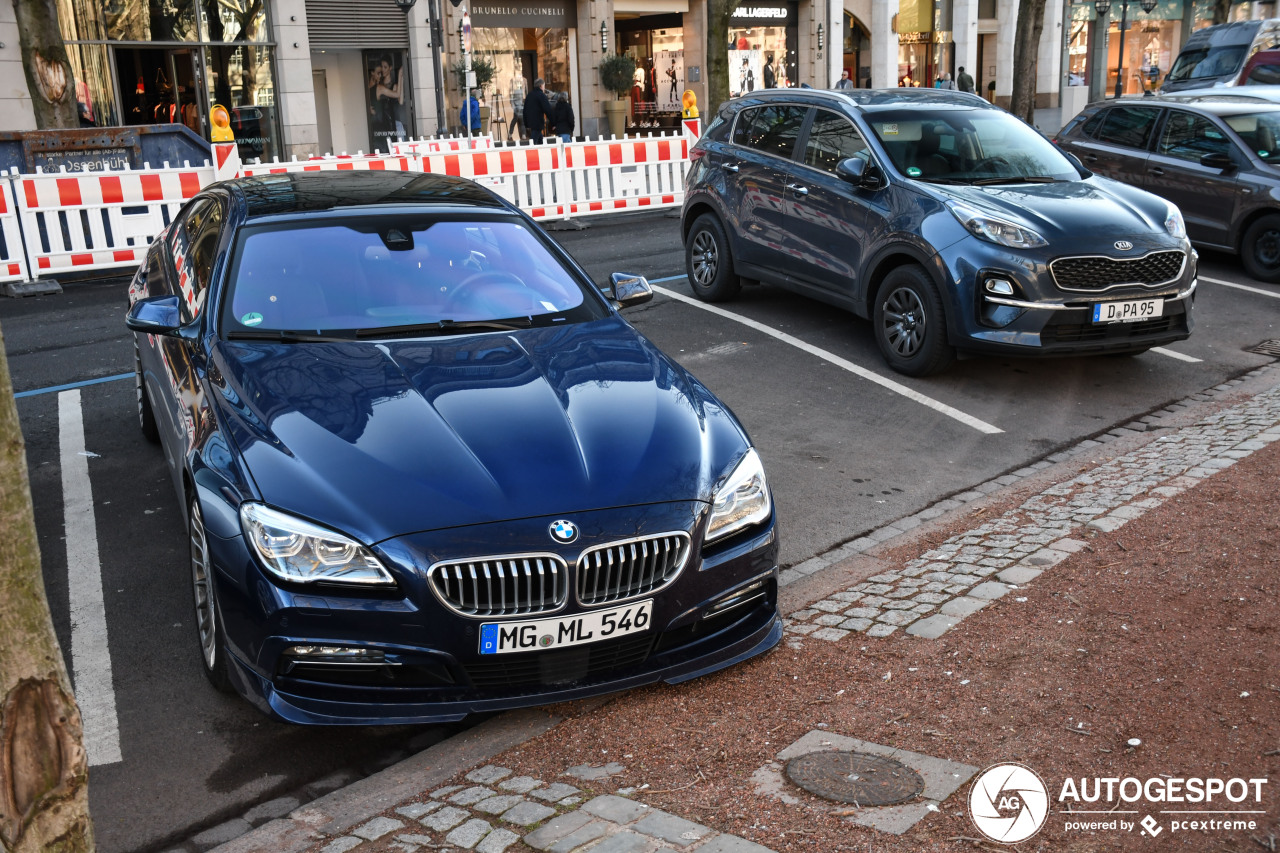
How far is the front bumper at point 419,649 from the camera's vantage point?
12.3 ft

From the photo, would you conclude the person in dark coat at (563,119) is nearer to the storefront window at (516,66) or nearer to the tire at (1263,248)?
the storefront window at (516,66)

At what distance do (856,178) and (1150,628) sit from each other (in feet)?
16.1

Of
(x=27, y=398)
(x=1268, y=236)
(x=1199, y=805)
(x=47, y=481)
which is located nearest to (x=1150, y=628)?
(x=1199, y=805)

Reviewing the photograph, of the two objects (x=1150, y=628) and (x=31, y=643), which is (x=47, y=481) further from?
(x=1150, y=628)

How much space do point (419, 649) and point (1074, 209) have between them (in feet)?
20.1

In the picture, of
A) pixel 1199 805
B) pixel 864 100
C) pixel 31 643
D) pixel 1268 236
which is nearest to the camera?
pixel 31 643

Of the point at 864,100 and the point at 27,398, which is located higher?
the point at 864,100

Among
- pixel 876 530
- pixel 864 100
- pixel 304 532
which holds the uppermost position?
pixel 864 100

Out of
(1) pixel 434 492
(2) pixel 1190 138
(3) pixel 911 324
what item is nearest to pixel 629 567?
(1) pixel 434 492

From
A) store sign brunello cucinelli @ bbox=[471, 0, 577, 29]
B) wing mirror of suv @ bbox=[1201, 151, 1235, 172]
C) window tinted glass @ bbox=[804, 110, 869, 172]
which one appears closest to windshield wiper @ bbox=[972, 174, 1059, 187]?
window tinted glass @ bbox=[804, 110, 869, 172]

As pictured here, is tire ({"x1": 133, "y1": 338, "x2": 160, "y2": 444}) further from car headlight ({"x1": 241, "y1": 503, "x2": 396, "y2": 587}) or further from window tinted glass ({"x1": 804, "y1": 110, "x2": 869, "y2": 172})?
window tinted glass ({"x1": 804, "y1": 110, "x2": 869, "y2": 172})

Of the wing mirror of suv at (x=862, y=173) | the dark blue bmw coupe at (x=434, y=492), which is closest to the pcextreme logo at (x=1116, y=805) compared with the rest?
the dark blue bmw coupe at (x=434, y=492)

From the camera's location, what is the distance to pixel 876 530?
605cm

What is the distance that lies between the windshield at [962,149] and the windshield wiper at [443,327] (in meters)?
4.51
